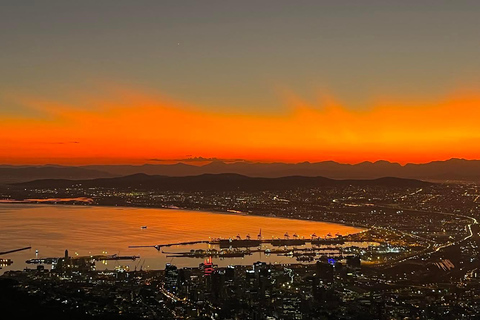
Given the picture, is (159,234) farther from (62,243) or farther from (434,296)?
(434,296)

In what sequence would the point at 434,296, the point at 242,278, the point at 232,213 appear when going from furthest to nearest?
the point at 232,213
the point at 242,278
the point at 434,296

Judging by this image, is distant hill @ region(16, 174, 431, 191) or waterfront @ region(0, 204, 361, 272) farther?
distant hill @ region(16, 174, 431, 191)

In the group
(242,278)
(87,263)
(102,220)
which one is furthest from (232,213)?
(242,278)

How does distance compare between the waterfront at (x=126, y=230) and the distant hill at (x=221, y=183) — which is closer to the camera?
the waterfront at (x=126, y=230)

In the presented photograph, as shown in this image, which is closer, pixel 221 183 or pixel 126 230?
pixel 126 230
